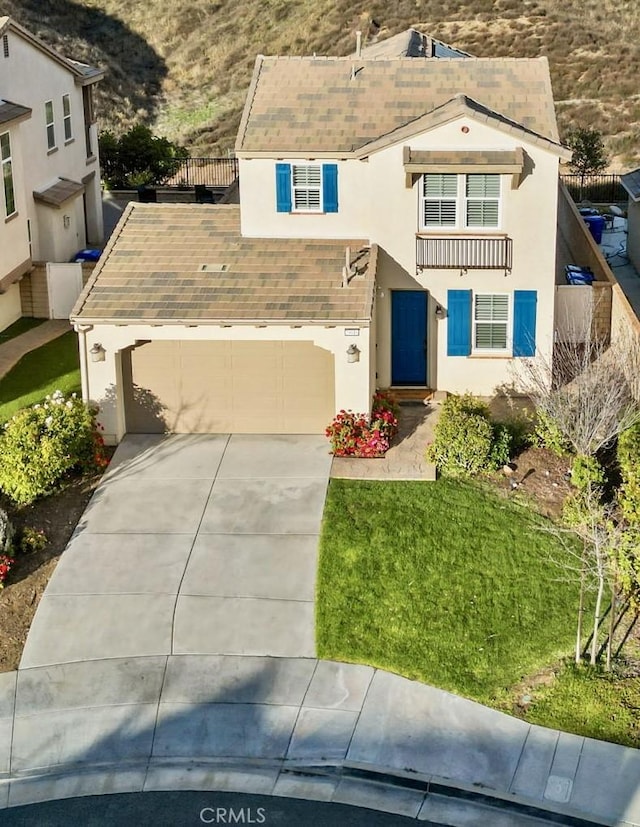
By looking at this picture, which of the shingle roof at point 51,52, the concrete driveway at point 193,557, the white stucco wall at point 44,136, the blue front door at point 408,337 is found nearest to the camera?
the concrete driveway at point 193,557

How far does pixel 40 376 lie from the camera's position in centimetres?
2652

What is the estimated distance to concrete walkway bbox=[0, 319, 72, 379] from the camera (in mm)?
27562

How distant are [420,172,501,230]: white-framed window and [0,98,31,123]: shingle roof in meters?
10.6

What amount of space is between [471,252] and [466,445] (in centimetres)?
470

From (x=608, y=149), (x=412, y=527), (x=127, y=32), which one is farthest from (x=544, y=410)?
(x=127, y=32)

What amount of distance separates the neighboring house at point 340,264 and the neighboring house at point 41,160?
4.63 m

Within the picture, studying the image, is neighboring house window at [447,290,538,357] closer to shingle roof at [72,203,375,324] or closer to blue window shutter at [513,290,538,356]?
blue window shutter at [513,290,538,356]

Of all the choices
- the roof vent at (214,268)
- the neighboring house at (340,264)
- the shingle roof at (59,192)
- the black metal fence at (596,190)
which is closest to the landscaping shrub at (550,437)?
the neighboring house at (340,264)

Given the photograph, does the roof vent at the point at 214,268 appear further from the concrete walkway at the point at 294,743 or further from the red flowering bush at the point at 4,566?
the concrete walkway at the point at 294,743

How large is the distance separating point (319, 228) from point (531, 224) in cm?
443

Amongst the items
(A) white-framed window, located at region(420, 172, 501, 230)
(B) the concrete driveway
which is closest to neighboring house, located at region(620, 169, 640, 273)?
(A) white-framed window, located at region(420, 172, 501, 230)

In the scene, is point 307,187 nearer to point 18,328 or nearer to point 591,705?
point 18,328

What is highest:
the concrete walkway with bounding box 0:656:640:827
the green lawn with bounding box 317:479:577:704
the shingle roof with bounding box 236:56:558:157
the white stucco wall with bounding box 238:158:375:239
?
the shingle roof with bounding box 236:56:558:157

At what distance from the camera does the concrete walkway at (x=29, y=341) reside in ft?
90.4
